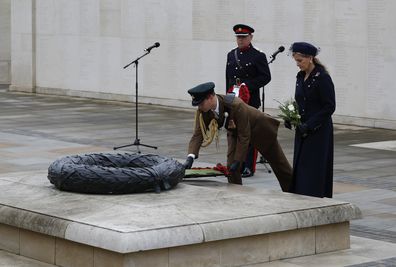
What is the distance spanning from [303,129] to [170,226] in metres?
2.20

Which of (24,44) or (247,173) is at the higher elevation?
(24,44)

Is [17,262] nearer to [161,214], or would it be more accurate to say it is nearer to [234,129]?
[161,214]

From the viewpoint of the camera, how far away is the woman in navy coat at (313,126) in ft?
32.2

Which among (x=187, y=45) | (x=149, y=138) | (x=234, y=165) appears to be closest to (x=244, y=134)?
(x=234, y=165)

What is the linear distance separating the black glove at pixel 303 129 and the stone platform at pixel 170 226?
61 cm

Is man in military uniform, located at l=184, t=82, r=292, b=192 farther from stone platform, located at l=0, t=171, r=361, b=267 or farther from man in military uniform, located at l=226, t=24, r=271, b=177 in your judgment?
man in military uniform, located at l=226, t=24, r=271, b=177

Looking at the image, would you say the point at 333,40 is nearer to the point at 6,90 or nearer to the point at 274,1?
the point at 274,1

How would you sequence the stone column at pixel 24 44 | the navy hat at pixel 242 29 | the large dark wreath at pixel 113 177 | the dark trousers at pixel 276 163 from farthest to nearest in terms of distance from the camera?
the stone column at pixel 24 44, the navy hat at pixel 242 29, the dark trousers at pixel 276 163, the large dark wreath at pixel 113 177

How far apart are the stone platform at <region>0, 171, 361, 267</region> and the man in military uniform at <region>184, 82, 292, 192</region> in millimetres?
502

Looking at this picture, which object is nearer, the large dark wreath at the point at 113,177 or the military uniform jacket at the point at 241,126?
the large dark wreath at the point at 113,177

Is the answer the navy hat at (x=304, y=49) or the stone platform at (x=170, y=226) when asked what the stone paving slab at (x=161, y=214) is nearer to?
the stone platform at (x=170, y=226)

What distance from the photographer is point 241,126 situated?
32.9ft

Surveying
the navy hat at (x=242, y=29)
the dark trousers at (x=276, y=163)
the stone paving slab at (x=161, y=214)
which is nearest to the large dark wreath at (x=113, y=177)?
the stone paving slab at (x=161, y=214)

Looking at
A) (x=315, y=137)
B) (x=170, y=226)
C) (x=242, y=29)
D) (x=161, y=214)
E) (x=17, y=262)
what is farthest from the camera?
(x=242, y=29)
